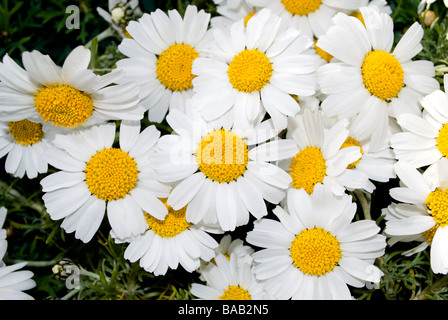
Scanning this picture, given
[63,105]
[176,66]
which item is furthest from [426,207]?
[63,105]

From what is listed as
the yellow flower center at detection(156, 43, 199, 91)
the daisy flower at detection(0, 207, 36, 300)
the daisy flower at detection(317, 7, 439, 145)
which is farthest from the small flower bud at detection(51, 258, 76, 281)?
the daisy flower at detection(317, 7, 439, 145)

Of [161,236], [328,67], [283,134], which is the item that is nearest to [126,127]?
[161,236]

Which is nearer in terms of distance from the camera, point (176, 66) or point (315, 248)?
point (315, 248)

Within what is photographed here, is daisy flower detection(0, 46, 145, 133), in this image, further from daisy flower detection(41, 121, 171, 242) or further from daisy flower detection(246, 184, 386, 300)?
daisy flower detection(246, 184, 386, 300)

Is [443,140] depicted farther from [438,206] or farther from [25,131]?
[25,131]

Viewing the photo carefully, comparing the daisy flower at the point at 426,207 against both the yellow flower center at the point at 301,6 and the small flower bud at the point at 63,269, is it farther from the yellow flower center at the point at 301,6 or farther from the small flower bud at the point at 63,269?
the small flower bud at the point at 63,269

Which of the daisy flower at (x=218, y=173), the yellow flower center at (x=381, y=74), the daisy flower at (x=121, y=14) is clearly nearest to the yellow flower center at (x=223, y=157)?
the daisy flower at (x=218, y=173)

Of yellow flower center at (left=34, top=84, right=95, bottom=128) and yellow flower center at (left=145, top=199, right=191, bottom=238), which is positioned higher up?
yellow flower center at (left=34, top=84, right=95, bottom=128)
